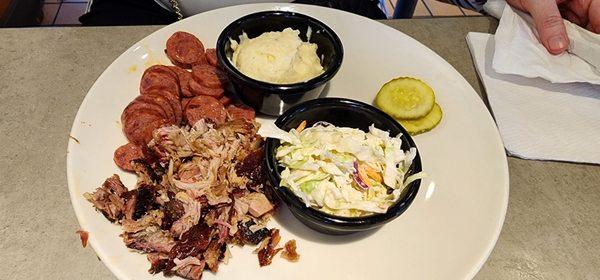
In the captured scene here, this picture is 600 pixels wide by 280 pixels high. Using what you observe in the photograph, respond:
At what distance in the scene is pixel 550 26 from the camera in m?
2.09

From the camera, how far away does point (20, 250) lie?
157 centimetres

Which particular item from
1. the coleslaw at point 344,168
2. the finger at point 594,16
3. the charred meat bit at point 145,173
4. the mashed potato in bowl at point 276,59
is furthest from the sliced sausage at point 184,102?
the finger at point 594,16

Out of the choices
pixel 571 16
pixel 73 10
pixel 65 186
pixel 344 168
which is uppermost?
pixel 571 16

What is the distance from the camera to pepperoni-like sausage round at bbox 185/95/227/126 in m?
1.74

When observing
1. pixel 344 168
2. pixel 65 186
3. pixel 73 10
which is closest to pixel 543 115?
pixel 344 168

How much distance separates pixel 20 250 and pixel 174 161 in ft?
1.98

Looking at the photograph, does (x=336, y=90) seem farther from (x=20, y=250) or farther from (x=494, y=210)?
(x=20, y=250)

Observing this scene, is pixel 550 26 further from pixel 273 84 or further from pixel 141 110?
pixel 141 110

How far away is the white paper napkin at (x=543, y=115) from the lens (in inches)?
76.9

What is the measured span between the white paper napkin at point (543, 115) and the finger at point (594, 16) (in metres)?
0.31

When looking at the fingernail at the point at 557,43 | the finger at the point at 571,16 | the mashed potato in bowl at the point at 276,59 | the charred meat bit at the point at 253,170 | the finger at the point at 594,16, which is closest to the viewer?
the charred meat bit at the point at 253,170

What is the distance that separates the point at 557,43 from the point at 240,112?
1445 millimetres

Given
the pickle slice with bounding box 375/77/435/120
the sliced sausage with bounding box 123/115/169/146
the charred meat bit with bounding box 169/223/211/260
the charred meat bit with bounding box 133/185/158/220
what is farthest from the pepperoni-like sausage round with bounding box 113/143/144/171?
the pickle slice with bounding box 375/77/435/120

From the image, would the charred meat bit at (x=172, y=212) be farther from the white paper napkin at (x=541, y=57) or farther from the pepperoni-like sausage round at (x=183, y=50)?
the white paper napkin at (x=541, y=57)
